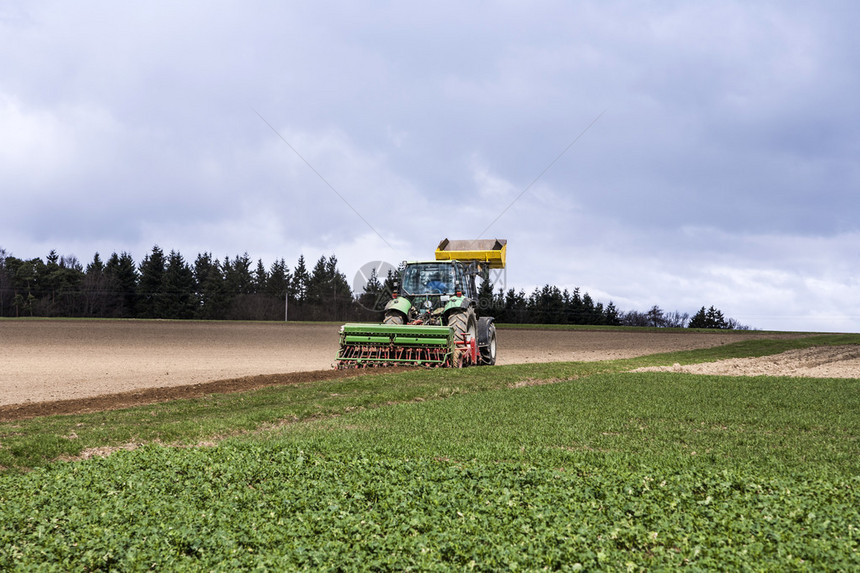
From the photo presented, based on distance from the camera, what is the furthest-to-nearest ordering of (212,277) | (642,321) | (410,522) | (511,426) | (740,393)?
(212,277) < (642,321) < (740,393) < (511,426) < (410,522)

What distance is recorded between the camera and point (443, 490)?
5.39m

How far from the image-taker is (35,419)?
380 inches

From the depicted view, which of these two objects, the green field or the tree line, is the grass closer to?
the green field

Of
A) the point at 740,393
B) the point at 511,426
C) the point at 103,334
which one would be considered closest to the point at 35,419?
the point at 511,426

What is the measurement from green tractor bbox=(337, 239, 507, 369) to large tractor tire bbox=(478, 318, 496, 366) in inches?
1.2

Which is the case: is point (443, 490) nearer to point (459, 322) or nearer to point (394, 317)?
point (459, 322)

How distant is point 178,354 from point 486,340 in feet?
41.1

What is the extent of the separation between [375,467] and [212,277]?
6114 cm

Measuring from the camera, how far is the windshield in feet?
54.3

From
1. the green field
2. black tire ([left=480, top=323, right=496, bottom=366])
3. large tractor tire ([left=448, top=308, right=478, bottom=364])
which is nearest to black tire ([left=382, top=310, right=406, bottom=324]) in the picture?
large tractor tire ([left=448, top=308, right=478, bottom=364])

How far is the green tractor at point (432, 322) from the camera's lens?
606 inches

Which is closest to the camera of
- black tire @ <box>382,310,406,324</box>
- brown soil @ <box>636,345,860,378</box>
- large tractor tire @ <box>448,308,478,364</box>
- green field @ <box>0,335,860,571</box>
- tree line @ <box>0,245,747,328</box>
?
green field @ <box>0,335,860,571</box>

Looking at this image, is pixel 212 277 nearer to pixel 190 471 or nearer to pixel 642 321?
pixel 642 321

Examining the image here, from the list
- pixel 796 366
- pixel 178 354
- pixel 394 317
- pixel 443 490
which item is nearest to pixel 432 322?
pixel 394 317
